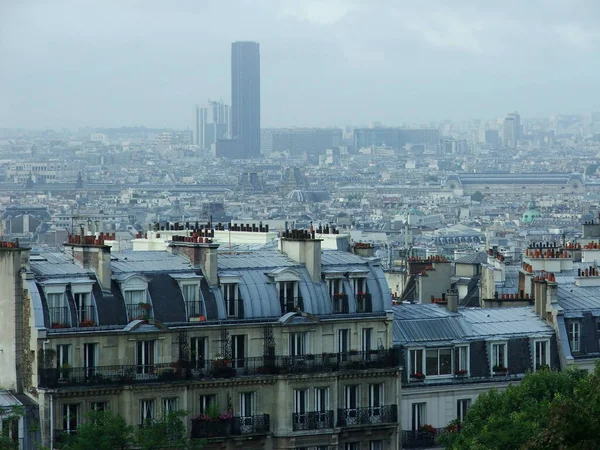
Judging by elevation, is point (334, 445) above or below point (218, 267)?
below

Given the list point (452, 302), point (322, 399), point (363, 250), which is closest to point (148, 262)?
point (322, 399)

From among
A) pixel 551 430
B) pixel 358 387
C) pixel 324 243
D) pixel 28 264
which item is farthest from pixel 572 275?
pixel 551 430

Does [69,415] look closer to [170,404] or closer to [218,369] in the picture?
[170,404]

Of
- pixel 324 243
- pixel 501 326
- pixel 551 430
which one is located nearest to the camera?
pixel 551 430

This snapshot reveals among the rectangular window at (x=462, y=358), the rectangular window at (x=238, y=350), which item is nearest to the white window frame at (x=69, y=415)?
the rectangular window at (x=238, y=350)

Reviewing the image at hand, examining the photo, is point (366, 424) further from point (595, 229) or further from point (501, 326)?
point (595, 229)

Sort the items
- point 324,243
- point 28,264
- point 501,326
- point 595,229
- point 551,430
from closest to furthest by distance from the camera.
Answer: point 551,430, point 28,264, point 501,326, point 324,243, point 595,229

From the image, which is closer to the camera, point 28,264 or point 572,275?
point 28,264

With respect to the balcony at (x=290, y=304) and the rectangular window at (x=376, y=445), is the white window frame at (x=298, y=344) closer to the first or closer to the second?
the balcony at (x=290, y=304)
